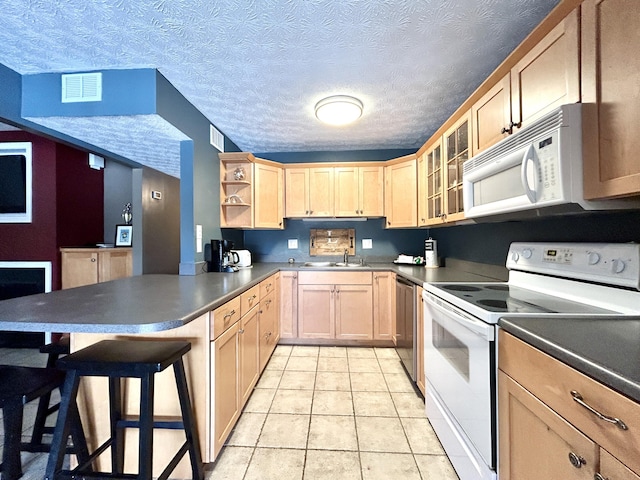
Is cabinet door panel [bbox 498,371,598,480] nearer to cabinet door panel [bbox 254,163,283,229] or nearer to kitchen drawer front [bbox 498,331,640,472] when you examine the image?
kitchen drawer front [bbox 498,331,640,472]

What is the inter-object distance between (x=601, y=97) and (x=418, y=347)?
5.72 ft

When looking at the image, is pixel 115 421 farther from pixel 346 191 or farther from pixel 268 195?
pixel 346 191

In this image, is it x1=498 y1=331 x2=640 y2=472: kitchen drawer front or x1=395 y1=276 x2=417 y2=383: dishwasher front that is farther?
x1=395 y1=276 x2=417 y2=383: dishwasher front

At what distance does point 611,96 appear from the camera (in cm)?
92

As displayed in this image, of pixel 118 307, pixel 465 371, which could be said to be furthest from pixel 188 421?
pixel 465 371

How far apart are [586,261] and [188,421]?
1.93 meters

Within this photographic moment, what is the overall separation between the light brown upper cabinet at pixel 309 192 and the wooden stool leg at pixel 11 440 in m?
2.62

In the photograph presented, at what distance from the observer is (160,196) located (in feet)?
9.76

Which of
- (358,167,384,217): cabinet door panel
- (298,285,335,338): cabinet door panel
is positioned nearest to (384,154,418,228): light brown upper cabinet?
(358,167,384,217): cabinet door panel

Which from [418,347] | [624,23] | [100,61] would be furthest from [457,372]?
[100,61]

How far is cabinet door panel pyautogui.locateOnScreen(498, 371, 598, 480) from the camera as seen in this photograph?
70cm

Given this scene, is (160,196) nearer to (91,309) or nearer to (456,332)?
(91,309)

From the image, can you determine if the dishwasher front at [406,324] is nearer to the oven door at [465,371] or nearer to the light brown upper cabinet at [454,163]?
the oven door at [465,371]

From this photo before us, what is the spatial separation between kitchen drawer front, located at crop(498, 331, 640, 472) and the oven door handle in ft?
0.24
